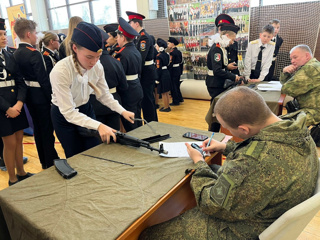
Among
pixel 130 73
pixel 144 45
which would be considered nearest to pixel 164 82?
pixel 144 45

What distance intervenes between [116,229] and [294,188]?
0.67 meters

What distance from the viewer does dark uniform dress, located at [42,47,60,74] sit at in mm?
2435

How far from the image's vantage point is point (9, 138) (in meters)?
2.21

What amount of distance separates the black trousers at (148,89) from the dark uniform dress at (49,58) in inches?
51.6

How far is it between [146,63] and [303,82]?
2.04 metres

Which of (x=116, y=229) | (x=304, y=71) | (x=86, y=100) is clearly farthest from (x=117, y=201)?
(x=304, y=71)

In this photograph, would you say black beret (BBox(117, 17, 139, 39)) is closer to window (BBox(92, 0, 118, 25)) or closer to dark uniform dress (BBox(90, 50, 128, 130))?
dark uniform dress (BBox(90, 50, 128, 130))

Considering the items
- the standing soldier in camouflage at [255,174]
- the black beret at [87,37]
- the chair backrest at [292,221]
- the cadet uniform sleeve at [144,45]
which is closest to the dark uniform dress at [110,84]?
the black beret at [87,37]

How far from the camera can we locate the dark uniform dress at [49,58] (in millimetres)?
2435

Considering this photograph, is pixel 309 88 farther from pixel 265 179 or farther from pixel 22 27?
pixel 22 27

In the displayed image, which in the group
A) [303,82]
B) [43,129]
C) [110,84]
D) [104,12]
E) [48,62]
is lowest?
[43,129]

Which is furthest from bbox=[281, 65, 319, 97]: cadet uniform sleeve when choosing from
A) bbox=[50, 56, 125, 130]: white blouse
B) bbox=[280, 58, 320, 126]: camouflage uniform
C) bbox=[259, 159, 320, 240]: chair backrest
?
bbox=[50, 56, 125, 130]: white blouse

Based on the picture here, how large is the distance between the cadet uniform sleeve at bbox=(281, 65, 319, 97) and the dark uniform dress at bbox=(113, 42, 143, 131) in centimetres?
167

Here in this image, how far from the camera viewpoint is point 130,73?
2781 mm
